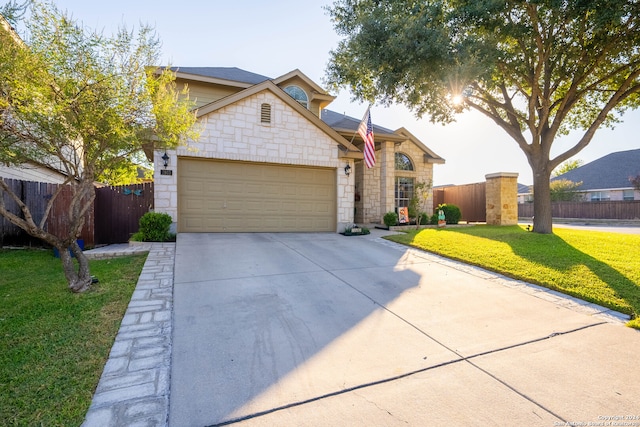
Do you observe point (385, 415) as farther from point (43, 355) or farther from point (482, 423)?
point (43, 355)

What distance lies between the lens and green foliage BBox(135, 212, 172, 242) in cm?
838

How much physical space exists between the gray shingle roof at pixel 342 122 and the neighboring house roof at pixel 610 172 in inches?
996

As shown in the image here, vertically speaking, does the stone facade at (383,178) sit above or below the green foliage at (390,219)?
above

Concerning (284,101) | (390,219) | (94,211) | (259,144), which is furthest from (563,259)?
(94,211)

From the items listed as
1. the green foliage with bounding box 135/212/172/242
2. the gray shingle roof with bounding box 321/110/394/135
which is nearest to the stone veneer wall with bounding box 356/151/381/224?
the gray shingle roof with bounding box 321/110/394/135

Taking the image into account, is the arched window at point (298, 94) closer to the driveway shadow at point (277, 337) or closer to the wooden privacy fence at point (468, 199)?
the wooden privacy fence at point (468, 199)

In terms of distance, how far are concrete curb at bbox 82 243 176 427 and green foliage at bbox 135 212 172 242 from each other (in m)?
4.30

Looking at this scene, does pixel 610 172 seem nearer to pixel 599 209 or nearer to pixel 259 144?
pixel 599 209

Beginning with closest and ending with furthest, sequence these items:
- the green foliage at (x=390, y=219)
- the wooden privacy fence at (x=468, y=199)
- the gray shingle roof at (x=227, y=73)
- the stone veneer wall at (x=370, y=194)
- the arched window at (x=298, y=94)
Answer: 1. the green foliage at (x=390, y=219)
2. the gray shingle roof at (x=227, y=73)
3. the arched window at (x=298, y=94)
4. the stone veneer wall at (x=370, y=194)
5. the wooden privacy fence at (x=468, y=199)

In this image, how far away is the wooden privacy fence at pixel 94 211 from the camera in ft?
27.3

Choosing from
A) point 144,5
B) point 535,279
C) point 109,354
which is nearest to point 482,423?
point 109,354

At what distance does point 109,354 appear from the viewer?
9.35 feet

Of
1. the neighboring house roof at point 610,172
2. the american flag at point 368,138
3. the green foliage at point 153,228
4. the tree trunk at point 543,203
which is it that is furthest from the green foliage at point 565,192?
the green foliage at point 153,228

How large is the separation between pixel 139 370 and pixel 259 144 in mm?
8198
